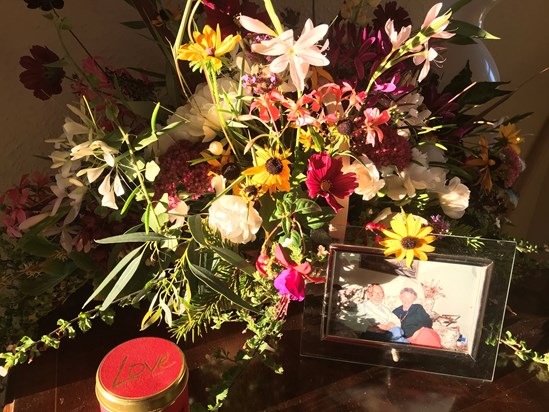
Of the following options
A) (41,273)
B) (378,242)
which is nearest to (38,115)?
(41,273)

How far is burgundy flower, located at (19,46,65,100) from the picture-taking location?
2.21 ft

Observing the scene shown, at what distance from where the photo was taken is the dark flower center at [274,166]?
54 centimetres

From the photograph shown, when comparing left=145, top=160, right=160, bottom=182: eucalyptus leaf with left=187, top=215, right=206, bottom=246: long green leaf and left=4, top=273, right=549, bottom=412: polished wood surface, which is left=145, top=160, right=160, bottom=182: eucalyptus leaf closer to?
left=187, top=215, right=206, bottom=246: long green leaf

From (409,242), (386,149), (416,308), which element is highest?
(386,149)

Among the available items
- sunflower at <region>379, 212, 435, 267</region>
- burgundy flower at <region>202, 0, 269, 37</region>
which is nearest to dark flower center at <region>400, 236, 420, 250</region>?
sunflower at <region>379, 212, 435, 267</region>

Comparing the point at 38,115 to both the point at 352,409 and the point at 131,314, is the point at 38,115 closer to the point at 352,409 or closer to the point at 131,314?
the point at 131,314

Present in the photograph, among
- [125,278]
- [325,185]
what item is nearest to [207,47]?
[325,185]

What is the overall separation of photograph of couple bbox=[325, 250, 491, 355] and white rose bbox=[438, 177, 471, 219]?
0.24 feet

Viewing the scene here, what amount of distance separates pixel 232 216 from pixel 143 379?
20 centimetres

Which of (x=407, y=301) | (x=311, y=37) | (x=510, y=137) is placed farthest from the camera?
(x=510, y=137)

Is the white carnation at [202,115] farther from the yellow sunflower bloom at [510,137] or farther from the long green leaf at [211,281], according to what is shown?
the yellow sunflower bloom at [510,137]

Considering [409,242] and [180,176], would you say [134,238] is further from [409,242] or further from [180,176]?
[409,242]

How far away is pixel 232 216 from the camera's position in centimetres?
58

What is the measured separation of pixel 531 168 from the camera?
141 centimetres
